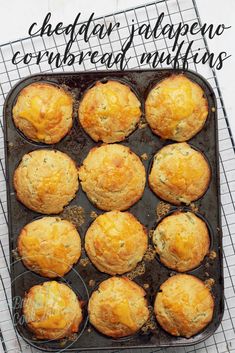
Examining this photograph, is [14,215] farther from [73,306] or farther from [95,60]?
[95,60]

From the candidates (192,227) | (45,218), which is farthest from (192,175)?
(45,218)

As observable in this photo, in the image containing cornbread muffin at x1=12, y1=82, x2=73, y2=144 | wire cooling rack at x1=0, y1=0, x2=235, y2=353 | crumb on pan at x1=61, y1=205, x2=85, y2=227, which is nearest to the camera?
cornbread muffin at x1=12, y1=82, x2=73, y2=144

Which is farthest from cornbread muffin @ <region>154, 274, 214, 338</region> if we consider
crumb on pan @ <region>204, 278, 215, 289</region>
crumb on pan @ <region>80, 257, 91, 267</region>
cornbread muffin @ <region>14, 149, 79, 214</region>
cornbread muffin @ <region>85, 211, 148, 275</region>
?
cornbread muffin @ <region>14, 149, 79, 214</region>

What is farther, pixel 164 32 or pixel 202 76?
pixel 164 32

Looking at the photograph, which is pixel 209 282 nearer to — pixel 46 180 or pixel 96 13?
pixel 46 180

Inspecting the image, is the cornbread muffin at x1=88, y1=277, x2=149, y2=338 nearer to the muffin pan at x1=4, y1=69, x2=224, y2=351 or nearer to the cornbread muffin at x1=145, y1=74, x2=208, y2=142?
the muffin pan at x1=4, y1=69, x2=224, y2=351
